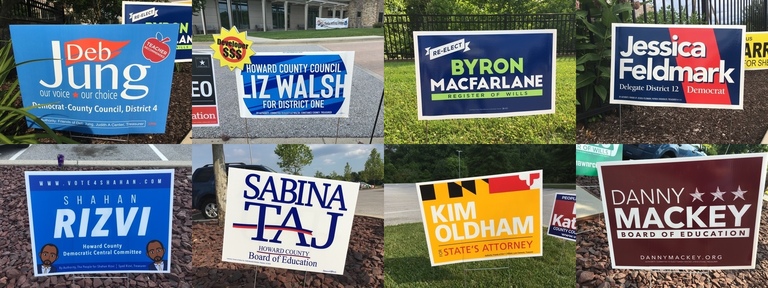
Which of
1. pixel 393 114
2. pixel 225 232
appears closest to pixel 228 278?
pixel 225 232

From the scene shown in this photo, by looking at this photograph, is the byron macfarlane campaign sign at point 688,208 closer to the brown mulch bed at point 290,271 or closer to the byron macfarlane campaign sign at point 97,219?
the brown mulch bed at point 290,271

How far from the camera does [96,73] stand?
189 inches

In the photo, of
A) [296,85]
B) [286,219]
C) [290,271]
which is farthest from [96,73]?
[290,271]

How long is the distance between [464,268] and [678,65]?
2.20 m

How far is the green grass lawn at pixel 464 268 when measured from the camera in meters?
5.28

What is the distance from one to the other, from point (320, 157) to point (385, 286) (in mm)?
1130

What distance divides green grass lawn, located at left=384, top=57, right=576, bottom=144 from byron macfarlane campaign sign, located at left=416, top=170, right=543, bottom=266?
313 millimetres

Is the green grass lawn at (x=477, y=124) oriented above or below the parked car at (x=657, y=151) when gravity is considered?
above

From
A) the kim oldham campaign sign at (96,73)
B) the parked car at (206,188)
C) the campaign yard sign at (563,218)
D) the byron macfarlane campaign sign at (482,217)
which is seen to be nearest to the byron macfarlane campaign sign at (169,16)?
the kim oldham campaign sign at (96,73)

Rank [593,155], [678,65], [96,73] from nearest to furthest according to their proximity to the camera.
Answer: [96,73], [678,65], [593,155]

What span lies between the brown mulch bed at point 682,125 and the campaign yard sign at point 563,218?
47cm

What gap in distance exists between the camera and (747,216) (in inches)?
200

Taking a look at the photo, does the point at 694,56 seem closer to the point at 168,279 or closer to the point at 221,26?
the point at 221,26

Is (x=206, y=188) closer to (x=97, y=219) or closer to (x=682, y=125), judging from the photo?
(x=97, y=219)
